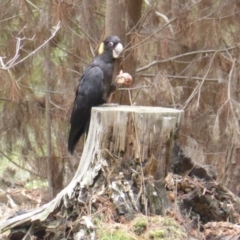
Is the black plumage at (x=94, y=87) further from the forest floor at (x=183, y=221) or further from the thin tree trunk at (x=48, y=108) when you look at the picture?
the thin tree trunk at (x=48, y=108)

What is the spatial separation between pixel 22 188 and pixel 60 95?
231cm

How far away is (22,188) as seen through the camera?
24.8 feet

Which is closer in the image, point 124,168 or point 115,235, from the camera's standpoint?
point 115,235

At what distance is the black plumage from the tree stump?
39.2 inches

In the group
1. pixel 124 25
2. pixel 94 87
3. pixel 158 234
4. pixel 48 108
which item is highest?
pixel 124 25

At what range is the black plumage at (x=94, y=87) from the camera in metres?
3.87

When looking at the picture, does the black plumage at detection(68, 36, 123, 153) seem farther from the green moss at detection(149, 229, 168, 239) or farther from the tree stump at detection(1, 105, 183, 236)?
the green moss at detection(149, 229, 168, 239)

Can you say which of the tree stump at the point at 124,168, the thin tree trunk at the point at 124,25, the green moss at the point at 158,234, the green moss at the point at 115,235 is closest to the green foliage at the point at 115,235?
the green moss at the point at 115,235

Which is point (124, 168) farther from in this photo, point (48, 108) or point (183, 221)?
point (48, 108)

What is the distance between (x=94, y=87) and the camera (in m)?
3.85

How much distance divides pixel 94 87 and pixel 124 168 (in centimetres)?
119

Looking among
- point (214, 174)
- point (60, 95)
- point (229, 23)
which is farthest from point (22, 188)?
point (214, 174)

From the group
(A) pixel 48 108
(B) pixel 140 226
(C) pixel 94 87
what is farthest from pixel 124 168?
(A) pixel 48 108

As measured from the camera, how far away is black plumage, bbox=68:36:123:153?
3.87 metres
